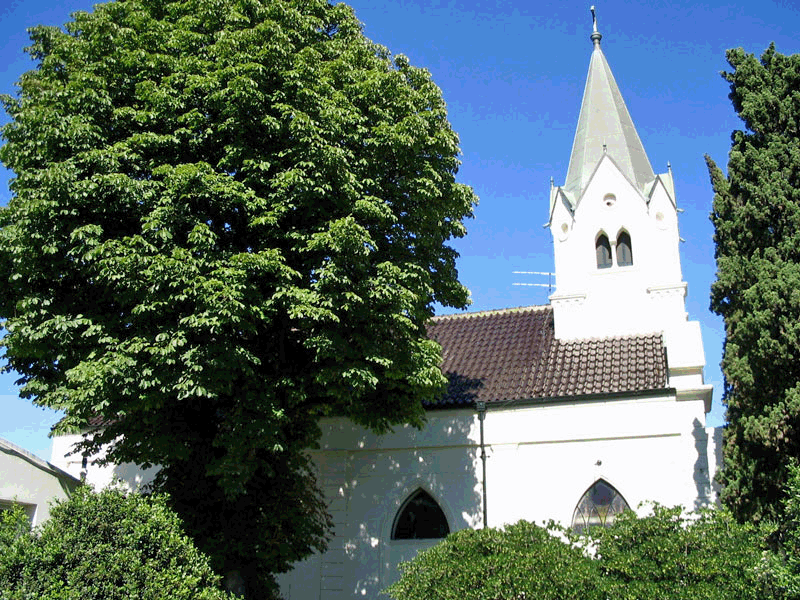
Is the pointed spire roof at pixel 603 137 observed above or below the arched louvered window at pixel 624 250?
above

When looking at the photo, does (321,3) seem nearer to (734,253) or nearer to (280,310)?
(280,310)

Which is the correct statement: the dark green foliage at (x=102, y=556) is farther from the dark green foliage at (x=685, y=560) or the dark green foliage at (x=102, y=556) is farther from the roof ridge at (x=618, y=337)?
the roof ridge at (x=618, y=337)

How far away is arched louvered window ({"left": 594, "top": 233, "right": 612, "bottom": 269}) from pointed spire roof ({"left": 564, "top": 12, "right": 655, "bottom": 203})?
1435mm

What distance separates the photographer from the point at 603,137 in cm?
2367

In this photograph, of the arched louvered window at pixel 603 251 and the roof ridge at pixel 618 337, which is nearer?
the roof ridge at pixel 618 337

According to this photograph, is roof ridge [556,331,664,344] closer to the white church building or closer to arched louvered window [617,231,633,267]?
the white church building

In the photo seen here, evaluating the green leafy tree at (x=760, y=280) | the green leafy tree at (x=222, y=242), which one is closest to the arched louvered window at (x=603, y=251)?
the green leafy tree at (x=760, y=280)

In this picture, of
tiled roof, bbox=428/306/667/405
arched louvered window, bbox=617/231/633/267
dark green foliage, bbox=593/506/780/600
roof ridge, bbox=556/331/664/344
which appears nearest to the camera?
dark green foliage, bbox=593/506/780/600

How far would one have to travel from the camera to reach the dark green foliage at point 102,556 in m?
10.4

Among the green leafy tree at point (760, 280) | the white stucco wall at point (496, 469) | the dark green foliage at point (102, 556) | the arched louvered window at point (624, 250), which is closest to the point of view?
the dark green foliage at point (102, 556)

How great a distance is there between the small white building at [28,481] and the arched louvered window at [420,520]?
791cm

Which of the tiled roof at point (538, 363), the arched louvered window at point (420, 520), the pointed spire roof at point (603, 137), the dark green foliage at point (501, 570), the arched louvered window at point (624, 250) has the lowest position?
the dark green foliage at point (501, 570)

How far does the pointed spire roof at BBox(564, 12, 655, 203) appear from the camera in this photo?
2294 cm

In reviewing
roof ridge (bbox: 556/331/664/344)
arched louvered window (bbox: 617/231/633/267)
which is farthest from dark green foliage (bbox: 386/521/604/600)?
arched louvered window (bbox: 617/231/633/267)
